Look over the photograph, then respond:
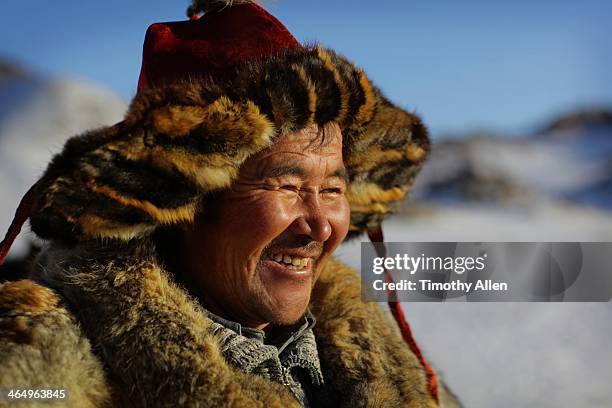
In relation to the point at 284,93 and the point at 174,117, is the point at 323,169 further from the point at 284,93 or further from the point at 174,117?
the point at 174,117

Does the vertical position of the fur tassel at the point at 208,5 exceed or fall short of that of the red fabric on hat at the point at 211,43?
it exceeds it

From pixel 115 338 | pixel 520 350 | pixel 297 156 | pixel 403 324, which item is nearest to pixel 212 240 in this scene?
pixel 297 156

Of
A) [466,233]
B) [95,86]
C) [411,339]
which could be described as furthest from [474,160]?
[411,339]

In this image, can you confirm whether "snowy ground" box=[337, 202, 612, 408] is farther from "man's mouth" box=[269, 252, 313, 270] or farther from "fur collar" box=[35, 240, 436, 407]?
"fur collar" box=[35, 240, 436, 407]

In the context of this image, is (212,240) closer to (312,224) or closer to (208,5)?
(312,224)

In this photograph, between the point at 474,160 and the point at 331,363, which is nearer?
the point at 331,363

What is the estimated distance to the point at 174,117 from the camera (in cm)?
163

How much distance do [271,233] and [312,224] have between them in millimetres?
112

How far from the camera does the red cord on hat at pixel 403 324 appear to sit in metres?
2.20

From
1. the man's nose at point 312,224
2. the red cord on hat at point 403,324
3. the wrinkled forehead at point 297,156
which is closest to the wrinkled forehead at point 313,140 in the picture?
the wrinkled forehead at point 297,156

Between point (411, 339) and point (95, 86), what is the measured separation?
765cm

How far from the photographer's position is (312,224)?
1899 mm

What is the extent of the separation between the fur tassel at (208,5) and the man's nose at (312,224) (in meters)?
0.53

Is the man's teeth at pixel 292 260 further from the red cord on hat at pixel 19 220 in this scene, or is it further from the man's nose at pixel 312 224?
the red cord on hat at pixel 19 220
